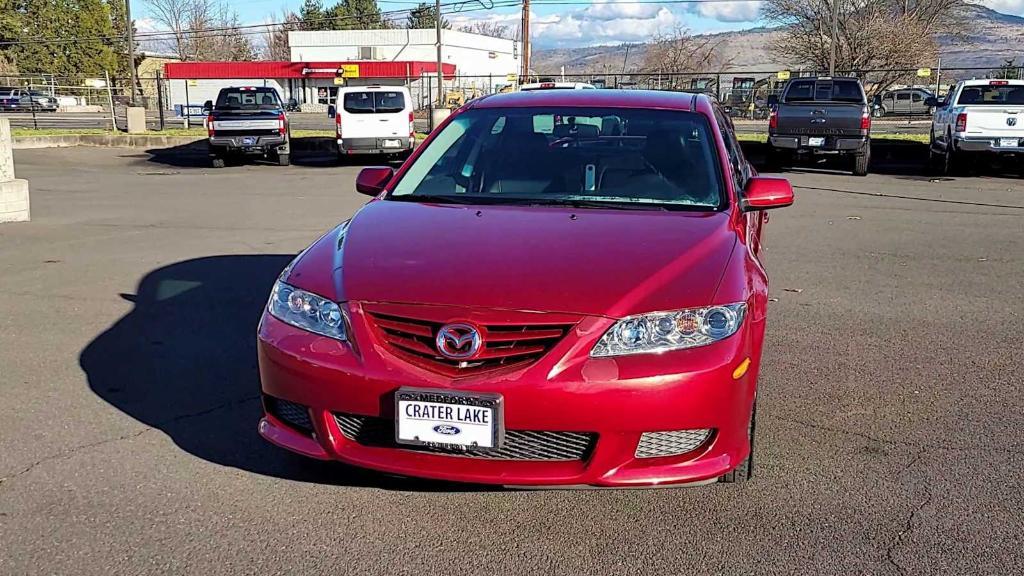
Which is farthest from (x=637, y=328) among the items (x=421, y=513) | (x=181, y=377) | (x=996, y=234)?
(x=996, y=234)

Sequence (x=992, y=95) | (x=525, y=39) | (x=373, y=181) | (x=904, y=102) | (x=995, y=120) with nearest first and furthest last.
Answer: (x=373, y=181)
(x=995, y=120)
(x=992, y=95)
(x=525, y=39)
(x=904, y=102)

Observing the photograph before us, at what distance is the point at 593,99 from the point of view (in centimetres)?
519

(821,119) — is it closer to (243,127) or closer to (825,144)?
(825,144)

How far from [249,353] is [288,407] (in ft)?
6.87

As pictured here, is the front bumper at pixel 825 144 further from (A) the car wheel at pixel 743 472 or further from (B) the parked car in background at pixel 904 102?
(B) the parked car in background at pixel 904 102

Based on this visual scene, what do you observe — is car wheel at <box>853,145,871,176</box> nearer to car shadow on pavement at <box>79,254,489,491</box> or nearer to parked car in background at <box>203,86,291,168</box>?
parked car in background at <box>203,86,291,168</box>

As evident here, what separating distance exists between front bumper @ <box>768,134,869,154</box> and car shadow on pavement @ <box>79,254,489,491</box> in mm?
13022

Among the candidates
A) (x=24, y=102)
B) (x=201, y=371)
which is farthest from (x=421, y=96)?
(x=201, y=371)

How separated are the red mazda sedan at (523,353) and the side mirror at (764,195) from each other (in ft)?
1.88

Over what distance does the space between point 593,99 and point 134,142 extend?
2459 centimetres

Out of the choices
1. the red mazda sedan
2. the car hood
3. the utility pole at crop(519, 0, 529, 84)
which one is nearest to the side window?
the car hood

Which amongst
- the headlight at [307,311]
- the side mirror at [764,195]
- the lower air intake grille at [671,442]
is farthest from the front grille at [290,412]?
the side mirror at [764,195]

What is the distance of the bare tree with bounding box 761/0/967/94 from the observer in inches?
1885

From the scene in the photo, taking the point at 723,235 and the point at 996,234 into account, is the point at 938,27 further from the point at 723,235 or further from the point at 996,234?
the point at 723,235
